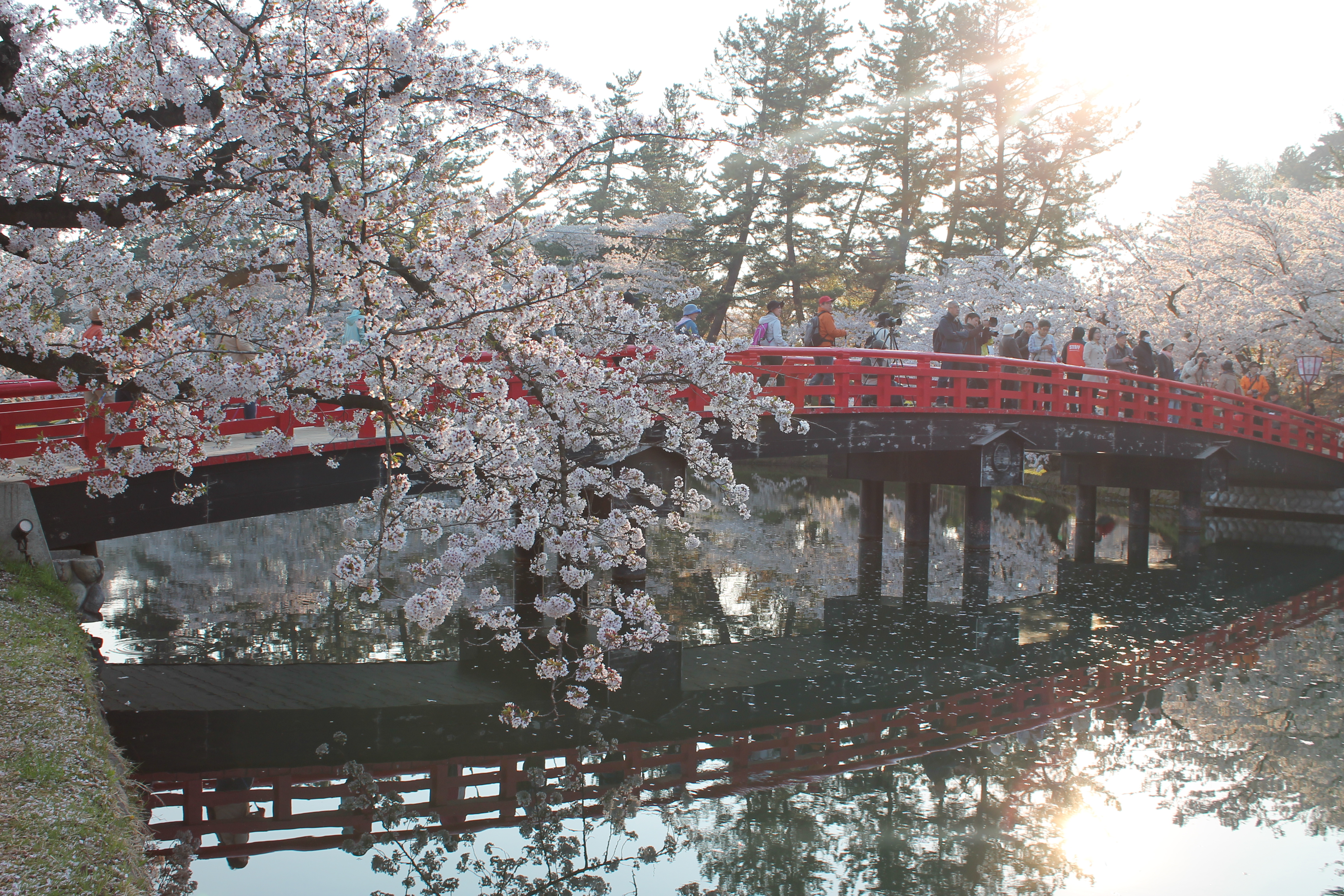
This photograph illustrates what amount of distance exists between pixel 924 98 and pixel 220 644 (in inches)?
994

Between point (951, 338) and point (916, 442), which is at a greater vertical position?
point (951, 338)

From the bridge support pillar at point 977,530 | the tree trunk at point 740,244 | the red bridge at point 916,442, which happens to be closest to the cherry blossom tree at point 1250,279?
the red bridge at point 916,442

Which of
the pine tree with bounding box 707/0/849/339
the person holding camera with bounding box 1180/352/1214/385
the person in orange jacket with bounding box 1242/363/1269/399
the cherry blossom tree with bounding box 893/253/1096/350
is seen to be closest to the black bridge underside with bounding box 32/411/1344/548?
the person in orange jacket with bounding box 1242/363/1269/399

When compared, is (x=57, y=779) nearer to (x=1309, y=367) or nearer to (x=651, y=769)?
(x=651, y=769)

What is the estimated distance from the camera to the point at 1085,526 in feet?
52.3

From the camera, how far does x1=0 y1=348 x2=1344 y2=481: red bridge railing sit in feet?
25.5

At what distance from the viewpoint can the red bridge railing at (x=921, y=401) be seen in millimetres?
7770

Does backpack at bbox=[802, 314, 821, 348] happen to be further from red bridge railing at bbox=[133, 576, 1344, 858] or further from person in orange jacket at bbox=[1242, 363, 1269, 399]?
person in orange jacket at bbox=[1242, 363, 1269, 399]

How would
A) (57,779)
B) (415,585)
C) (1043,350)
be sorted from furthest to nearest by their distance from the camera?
1. (1043,350)
2. (415,585)
3. (57,779)

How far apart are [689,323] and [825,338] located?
5.30m

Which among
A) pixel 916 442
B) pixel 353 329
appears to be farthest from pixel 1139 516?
pixel 353 329

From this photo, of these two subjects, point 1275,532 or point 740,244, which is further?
point 740,244

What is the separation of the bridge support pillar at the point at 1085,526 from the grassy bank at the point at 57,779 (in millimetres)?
13485

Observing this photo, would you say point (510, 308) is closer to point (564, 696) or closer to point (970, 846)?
point (970, 846)
